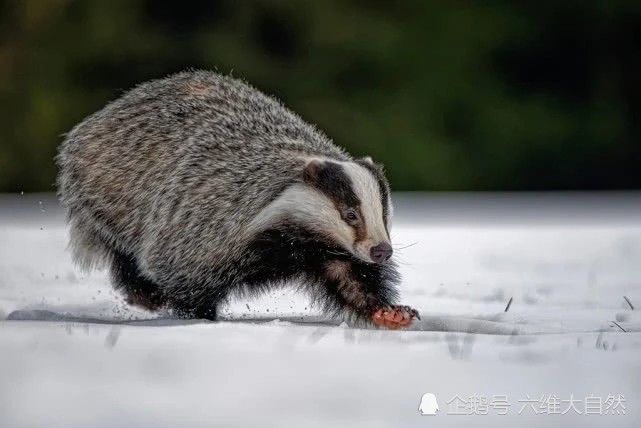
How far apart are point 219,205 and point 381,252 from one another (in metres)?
0.65

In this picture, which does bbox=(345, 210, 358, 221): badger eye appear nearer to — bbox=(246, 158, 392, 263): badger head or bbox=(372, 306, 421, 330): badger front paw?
bbox=(246, 158, 392, 263): badger head

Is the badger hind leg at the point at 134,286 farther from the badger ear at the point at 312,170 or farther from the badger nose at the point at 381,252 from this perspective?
the badger nose at the point at 381,252

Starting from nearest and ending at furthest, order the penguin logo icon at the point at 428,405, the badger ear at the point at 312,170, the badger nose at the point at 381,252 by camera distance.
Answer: the penguin logo icon at the point at 428,405, the badger nose at the point at 381,252, the badger ear at the point at 312,170

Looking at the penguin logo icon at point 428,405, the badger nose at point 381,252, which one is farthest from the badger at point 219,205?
the penguin logo icon at point 428,405

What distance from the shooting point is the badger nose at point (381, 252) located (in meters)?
4.14

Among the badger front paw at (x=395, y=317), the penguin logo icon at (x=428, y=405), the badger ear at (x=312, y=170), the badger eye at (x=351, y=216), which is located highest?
the badger ear at (x=312, y=170)

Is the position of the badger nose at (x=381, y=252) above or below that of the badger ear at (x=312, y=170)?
below

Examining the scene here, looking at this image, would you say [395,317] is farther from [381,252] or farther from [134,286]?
[134,286]

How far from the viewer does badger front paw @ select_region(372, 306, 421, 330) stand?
4.36m

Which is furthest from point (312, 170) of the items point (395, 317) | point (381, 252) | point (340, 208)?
point (395, 317)

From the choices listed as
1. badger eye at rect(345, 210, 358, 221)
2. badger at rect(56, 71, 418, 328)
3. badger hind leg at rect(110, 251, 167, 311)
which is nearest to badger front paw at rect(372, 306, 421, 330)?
badger at rect(56, 71, 418, 328)

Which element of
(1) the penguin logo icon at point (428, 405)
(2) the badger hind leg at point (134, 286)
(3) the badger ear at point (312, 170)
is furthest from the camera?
(2) the badger hind leg at point (134, 286)

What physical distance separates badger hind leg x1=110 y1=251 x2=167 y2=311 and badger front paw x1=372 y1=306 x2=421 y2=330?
0.92m

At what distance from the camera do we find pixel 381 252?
13.6 feet
